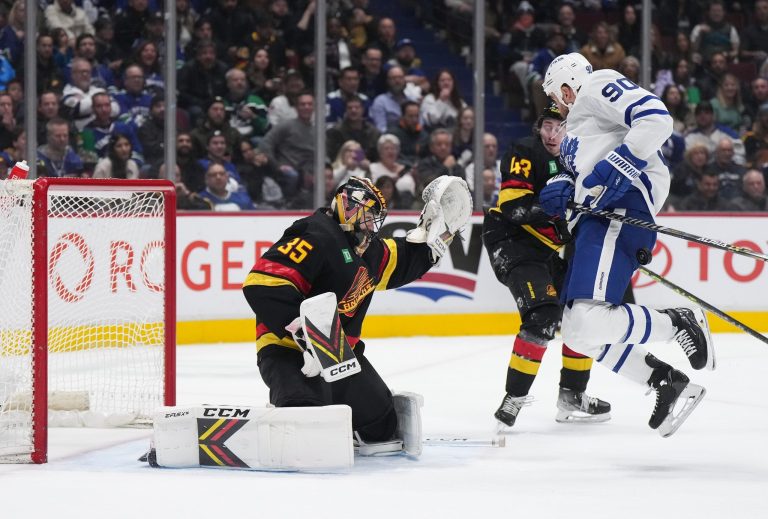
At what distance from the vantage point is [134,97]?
6.97 metres

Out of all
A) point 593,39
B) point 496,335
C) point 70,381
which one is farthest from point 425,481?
point 593,39

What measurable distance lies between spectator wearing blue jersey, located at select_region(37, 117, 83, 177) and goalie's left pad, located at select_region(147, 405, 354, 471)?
3433 millimetres

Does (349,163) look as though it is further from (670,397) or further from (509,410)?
(670,397)

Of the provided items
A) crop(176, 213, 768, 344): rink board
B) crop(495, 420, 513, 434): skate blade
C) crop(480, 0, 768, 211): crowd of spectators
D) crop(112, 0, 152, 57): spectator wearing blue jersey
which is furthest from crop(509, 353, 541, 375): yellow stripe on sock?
crop(480, 0, 768, 211): crowd of spectators

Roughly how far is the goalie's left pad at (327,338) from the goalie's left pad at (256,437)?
10 centimetres

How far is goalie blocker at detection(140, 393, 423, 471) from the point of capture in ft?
11.3

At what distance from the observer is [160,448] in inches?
138

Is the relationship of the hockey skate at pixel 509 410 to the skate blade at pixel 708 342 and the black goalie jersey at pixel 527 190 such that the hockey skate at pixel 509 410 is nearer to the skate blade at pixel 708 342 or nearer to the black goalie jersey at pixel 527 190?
the black goalie jersey at pixel 527 190

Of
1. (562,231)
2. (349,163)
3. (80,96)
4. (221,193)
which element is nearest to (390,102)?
(349,163)

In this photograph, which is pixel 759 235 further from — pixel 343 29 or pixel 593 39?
pixel 343 29

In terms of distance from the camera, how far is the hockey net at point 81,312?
362 cm

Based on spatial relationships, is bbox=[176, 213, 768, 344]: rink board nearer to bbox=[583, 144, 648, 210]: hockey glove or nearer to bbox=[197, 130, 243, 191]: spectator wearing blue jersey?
bbox=[197, 130, 243, 191]: spectator wearing blue jersey

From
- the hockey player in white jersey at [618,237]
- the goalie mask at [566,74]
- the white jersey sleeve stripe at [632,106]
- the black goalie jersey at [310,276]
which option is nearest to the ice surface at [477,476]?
the hockey player in white jersey at [618,237]

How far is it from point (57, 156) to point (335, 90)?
1635 millimetres
